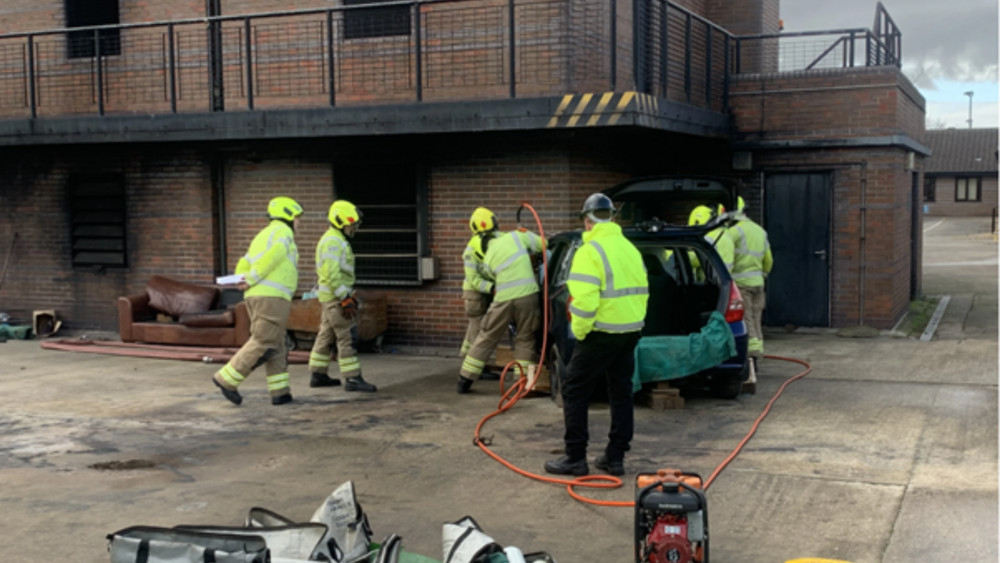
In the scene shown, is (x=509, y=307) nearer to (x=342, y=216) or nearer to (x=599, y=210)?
(x=342, y=216)

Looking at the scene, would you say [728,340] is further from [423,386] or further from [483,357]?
[423,386]

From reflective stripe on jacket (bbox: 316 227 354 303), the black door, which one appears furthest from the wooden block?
the black door

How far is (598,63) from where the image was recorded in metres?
12.0

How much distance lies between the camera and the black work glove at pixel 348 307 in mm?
10203

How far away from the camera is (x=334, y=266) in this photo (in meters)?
10.1

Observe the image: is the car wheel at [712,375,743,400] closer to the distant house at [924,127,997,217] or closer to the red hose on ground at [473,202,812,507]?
the red hose on ground at [473,202,812,507]

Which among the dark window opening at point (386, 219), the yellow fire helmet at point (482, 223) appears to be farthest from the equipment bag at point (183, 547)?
the dark window opening at point (386, 219)

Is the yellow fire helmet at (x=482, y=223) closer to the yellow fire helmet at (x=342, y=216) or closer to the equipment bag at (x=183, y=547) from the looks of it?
the yellow fire helmet at (x=342, y=216)

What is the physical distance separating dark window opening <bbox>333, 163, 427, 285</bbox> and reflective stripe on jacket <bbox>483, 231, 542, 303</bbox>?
2.82 m

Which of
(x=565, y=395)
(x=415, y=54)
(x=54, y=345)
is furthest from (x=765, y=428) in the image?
(x=54, y=345)

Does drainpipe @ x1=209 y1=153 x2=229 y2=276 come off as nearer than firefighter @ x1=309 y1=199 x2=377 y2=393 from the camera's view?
No

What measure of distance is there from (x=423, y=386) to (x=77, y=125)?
6.11m

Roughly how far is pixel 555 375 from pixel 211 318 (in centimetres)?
527

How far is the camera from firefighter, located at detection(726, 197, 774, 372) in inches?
423
